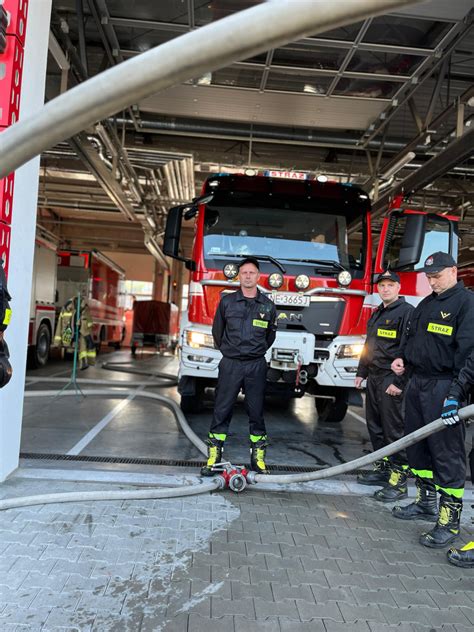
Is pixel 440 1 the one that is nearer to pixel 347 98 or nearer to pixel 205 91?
pixel 347 98

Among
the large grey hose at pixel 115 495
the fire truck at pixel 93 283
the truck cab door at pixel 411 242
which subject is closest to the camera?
the large grey hose at pixel 115 495

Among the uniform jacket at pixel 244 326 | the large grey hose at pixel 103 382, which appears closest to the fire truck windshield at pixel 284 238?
the uniform jacket at pixel 244 326

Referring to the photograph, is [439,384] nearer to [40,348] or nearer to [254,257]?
[254,257]

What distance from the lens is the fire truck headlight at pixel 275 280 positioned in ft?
17.5

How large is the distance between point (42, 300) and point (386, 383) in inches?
397

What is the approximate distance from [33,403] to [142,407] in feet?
5.26

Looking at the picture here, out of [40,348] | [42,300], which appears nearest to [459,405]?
[42,300]

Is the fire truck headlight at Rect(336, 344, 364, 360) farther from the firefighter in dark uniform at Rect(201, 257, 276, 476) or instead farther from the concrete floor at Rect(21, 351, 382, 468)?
the firefighter in dark uniform at Rect(201, 257, 276, 476)

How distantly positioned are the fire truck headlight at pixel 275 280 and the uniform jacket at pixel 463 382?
2536 mm

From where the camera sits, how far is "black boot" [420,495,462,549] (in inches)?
124

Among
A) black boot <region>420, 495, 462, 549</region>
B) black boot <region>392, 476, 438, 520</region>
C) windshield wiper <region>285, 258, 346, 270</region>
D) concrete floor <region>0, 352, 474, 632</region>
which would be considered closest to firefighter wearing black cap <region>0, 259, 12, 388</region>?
concrete floor <region>0, 352, 474, 632</region>

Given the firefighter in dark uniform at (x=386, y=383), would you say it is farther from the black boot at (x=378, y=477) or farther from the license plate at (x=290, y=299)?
the license plate at (x=290, y=299)

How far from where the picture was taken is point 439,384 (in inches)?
132

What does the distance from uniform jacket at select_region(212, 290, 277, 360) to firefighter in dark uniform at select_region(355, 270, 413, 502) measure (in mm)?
959
